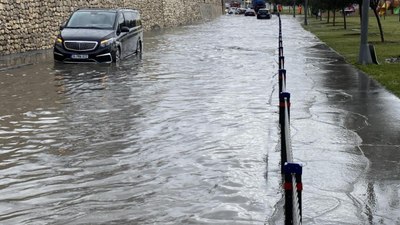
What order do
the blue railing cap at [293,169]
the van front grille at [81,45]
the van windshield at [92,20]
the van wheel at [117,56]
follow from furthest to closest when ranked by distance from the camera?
the van windshield at [92,20]
the van wheel at [117,56]
the van front grille at [81,45]
the blue railing cap at [293,169]

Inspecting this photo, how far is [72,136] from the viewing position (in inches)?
353

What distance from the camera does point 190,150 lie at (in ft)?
26.5

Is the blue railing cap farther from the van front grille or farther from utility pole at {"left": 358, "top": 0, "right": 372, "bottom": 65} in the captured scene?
utility pole at {"left": 358, "top": 0, "right": 372, "bottom": 65}

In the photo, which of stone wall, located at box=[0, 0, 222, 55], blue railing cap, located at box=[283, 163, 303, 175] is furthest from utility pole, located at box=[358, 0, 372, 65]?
blue railing cap, located at box=[283, 163, 303, 175]

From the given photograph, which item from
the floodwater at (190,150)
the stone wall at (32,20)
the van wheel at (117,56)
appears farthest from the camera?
the stone wall at (32,20)

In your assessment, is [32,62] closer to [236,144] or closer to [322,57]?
[322,57]

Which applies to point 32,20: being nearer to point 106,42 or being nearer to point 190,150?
point 106,42

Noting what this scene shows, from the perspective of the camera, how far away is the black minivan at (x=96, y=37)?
19120mm

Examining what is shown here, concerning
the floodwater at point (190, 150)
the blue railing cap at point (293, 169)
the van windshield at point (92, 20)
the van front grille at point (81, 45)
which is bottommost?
the floodwater at point (190, 150)

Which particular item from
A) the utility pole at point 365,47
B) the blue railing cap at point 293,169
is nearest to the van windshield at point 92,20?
the utility pole at point 365,47

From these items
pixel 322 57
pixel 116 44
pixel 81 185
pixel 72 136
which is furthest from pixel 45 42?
pixel 81 185

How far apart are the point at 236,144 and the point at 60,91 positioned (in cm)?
633

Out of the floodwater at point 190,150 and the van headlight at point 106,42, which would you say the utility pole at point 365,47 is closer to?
the floodwater at point 190,150

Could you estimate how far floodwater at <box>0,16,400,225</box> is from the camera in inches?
229
